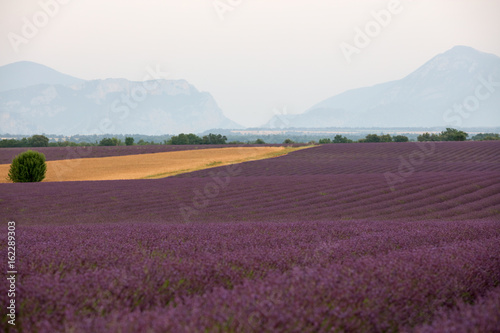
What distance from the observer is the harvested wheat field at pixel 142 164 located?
99.0ft

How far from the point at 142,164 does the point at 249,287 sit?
37362 mm

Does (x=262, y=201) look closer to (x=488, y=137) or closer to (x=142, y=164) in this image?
(x=142, y=164)

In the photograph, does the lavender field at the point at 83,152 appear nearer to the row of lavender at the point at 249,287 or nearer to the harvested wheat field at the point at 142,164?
the harvested wheat field at the point at 142,164

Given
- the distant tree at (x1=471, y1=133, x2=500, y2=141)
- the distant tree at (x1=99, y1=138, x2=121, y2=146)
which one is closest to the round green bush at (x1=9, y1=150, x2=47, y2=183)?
the distant tree at (x1=99, y1=138, x2=121, y2=146)

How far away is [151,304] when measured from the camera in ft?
8.25

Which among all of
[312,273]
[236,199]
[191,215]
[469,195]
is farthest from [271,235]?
[469,195]

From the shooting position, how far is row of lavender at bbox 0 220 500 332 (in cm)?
200

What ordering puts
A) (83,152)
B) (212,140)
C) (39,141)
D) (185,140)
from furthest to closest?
1. (185,140)
2. (212,140)
3. (39,141)
4. (83,152)

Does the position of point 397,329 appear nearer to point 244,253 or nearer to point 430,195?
point 244,253

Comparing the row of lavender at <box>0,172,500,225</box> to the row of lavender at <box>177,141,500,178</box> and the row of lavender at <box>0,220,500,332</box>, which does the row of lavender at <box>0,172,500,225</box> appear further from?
the row of lavender at <box>177,141,500,178</box>

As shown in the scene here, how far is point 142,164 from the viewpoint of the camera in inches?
1508

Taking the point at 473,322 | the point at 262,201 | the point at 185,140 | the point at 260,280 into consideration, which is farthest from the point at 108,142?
the point at 473,322

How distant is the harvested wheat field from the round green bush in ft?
10.1

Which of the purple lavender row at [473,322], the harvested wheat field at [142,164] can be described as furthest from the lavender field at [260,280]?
the harvested wheat field at [142,164]
